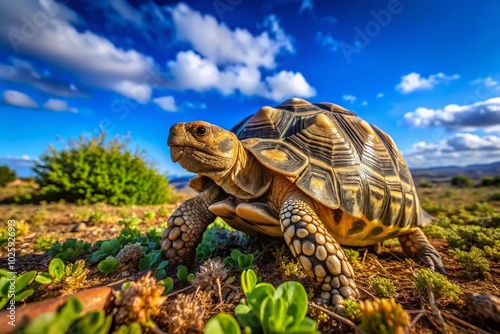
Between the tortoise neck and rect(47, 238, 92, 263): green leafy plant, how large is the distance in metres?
1.83

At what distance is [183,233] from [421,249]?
303 cm

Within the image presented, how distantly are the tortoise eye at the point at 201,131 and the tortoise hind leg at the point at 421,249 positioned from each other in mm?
2987

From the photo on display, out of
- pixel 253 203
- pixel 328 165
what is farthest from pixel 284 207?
pixel 328 165

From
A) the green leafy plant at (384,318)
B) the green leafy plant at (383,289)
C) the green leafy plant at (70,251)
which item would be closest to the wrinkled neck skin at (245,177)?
the green leafy plant at (383,289)

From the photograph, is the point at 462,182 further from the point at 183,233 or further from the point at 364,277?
the point at 183,233

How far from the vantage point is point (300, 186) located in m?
2.21

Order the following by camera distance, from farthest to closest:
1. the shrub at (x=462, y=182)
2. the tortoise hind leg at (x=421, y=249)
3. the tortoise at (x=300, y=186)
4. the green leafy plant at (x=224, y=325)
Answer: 1. the shrub at (x=462, y=182)
2. the tortoise hind leg at (x=421, y=249)
3. the tortoise at (x=300, y=186)
4. the green leafy plant at (x=224, y=325)

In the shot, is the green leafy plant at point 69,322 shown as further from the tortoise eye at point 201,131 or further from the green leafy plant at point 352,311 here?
the tortoise eye at point 201,131

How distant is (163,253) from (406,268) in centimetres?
279

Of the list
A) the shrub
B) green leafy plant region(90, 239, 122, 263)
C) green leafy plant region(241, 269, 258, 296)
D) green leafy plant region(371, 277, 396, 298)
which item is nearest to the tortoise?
green leafy plant region(371, 277, 396, 298)

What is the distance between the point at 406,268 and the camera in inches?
107

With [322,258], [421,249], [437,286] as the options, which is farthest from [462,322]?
[421,249]

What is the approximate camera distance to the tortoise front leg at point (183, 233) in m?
2.43

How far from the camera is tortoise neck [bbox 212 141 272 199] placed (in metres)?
2.49
